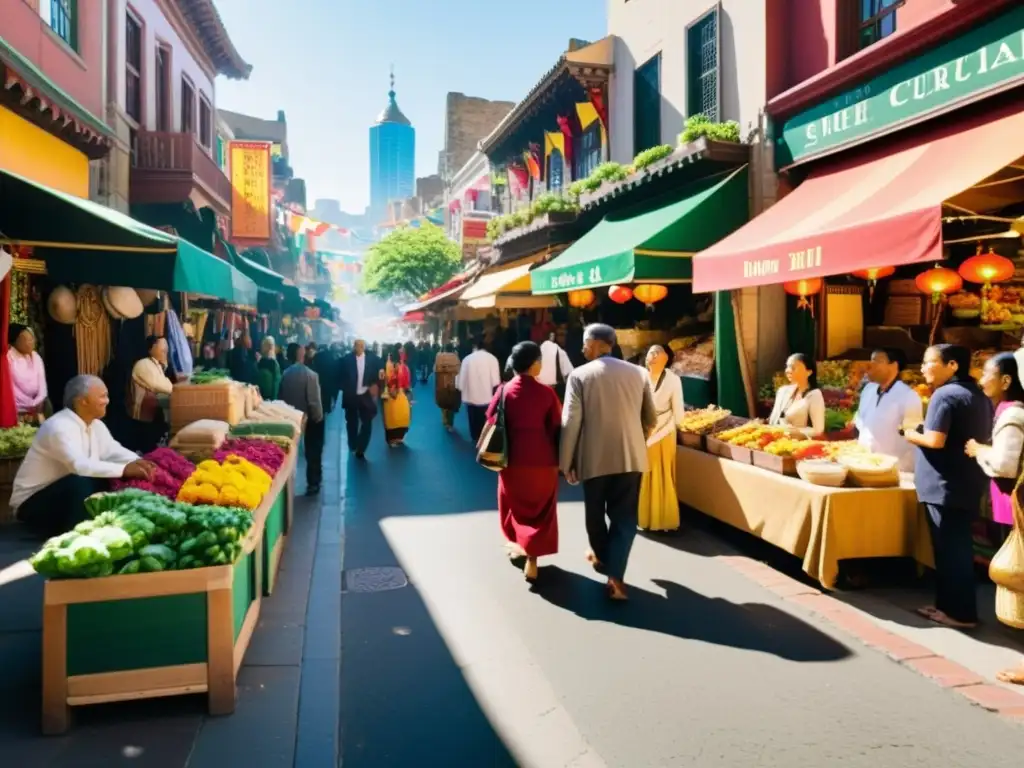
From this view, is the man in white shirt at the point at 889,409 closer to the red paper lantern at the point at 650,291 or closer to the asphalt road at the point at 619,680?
the asphalt road at the point at 619,680

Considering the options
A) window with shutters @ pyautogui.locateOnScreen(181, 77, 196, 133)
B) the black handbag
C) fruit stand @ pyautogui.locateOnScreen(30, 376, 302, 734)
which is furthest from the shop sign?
window with shutters @ pyautogui.locateOnScreen(181, 77, 196, 133)

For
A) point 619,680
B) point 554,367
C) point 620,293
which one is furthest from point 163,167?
point 619,680

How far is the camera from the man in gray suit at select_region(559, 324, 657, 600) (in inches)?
232

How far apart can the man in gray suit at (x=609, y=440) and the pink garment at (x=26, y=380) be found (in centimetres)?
625

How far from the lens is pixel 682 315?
14047 millimetres

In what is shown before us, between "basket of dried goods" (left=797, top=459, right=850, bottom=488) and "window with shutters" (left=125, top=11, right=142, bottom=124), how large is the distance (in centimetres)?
1450

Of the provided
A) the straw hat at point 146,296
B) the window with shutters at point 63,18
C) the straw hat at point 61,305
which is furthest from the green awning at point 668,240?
Answer: the window with shutters at point 63,18

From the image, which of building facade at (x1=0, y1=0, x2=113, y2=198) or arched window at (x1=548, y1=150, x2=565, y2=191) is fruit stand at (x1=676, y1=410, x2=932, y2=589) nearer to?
building facade at (x1=0, y1=0, x2=113, y2=198)

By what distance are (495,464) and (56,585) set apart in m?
3.13

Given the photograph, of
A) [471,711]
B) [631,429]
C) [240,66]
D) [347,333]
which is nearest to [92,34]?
[240,66]

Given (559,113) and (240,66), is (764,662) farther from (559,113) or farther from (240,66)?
(240,66)

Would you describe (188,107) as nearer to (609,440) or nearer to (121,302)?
(121,302)

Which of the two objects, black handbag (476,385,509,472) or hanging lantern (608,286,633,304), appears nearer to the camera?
black handbag (476,385,509,472)

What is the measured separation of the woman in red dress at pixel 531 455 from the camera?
6129 millimetres
